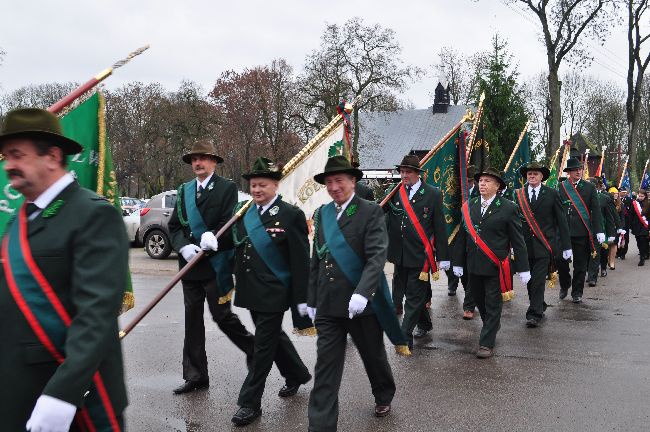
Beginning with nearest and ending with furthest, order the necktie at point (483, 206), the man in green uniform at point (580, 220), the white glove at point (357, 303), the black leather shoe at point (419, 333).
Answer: the white glove at point (357, 303) < the necktie at point (483, 206) < the black leather shoe at point (419, 333) < the man in green uniform at point (580, 220)

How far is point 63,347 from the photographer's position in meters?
2.57

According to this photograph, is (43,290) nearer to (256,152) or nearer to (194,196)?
(194,196)

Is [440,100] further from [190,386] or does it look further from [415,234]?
[190,386]

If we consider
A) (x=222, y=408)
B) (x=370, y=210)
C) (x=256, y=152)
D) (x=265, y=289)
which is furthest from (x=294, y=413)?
(x=256, y=152)

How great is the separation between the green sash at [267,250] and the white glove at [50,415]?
2.89 meters

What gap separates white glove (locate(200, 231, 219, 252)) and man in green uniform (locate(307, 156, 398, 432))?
2.57 feet

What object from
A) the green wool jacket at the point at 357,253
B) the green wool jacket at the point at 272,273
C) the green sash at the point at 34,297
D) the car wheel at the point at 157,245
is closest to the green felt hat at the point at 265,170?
the green wool jacket at the point at 272,273

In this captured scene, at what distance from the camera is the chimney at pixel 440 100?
61941 mm

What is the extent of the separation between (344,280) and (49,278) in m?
2.53

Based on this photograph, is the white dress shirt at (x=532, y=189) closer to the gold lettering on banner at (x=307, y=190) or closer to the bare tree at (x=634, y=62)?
the gold lettering on banner at (x=307, y=190)

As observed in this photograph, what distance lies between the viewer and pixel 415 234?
24.3 ft

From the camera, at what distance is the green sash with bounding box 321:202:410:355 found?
4828mm

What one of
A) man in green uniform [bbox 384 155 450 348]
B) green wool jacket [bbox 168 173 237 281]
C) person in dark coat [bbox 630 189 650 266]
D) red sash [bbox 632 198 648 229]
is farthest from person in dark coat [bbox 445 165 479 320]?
red sash [bbox 632 198 648 229]

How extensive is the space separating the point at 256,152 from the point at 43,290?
119ft
